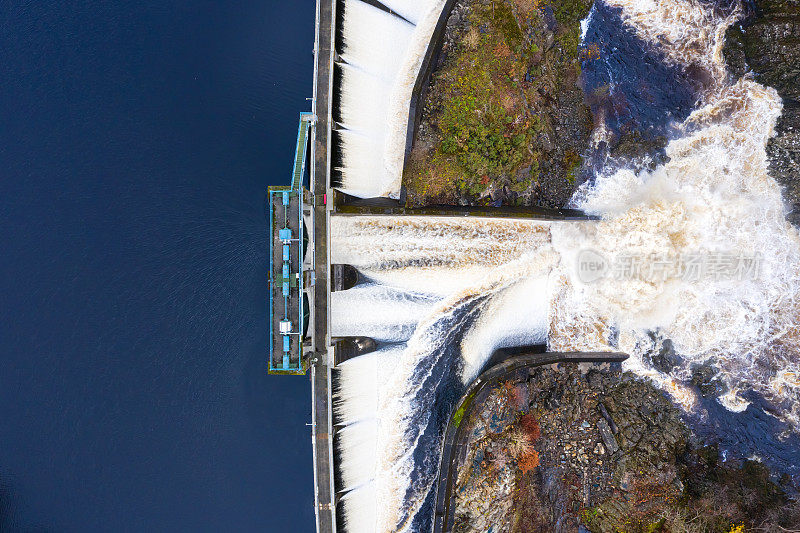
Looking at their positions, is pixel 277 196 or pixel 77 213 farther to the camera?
pixel 77 213

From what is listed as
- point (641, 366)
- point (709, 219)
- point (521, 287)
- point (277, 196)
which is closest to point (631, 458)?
point (641, 366)

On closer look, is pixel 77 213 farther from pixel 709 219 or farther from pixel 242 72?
pixel 709 219

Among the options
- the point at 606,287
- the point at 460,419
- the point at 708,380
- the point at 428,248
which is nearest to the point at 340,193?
the point at 428,248

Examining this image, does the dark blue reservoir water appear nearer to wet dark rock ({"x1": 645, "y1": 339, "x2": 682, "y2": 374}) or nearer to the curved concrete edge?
the curved concrete edge

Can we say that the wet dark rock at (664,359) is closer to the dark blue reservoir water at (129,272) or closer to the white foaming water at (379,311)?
the white foaming water at (379,311)

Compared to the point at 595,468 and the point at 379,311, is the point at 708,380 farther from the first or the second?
the point at 379,311

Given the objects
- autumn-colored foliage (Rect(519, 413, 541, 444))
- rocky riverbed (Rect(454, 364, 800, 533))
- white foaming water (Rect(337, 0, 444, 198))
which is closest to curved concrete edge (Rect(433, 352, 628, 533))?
rocky riverbed (Rect(454, 364, 800, 533))
